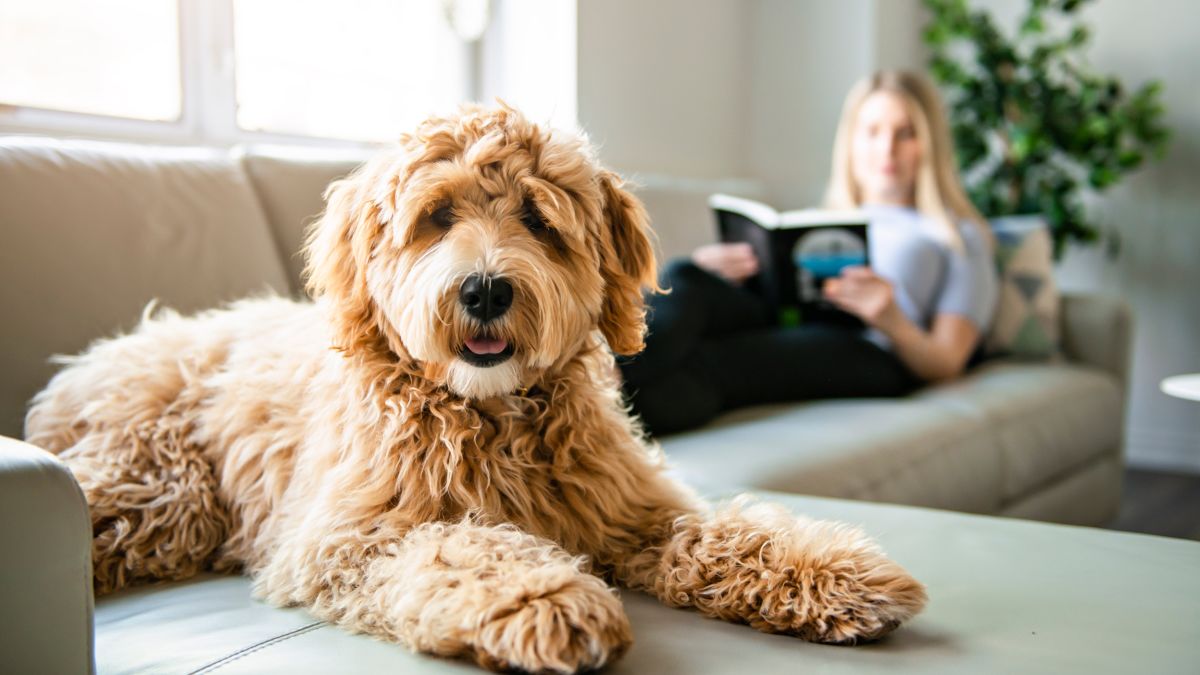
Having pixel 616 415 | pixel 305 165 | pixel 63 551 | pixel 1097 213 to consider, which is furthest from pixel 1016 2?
pixel 63 551

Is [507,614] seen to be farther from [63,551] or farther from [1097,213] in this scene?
[1097,213]

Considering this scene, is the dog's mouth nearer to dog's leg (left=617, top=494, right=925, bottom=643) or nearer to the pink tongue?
the pink tongue

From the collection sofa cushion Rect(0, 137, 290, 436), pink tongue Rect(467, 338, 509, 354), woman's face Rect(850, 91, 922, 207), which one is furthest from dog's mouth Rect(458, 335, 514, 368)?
woman's face Rect(850, 91, 922, 207)

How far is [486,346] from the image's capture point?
1.34 m

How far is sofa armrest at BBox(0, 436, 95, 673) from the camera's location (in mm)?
960

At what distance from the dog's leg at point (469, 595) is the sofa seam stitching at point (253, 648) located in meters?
0.03

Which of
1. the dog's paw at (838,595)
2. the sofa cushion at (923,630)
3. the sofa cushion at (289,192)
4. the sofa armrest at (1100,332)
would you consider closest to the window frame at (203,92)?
the sofa cushion at (289,192)

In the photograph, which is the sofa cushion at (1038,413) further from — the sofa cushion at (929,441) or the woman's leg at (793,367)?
the woman's leg at (793,367)

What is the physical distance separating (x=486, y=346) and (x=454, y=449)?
0.15m

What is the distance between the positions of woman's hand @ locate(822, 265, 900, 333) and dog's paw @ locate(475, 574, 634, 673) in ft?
7.49

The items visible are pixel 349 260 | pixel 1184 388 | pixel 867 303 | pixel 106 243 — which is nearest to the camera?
pixel 349 260

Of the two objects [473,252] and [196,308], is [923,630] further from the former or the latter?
[196,308]

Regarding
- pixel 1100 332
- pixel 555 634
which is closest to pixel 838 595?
pixel 555 634

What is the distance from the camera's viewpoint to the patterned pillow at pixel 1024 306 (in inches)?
151
